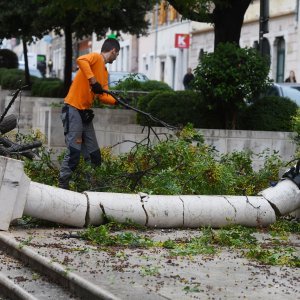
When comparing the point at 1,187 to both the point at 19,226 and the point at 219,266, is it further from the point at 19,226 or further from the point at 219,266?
the point at 219,266

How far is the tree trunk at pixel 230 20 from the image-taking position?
19.1m

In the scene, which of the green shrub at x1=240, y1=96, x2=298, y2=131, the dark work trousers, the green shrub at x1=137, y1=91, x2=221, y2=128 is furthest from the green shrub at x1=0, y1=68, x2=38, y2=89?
the dark work trousers

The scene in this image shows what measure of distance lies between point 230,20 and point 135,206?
8.61 m

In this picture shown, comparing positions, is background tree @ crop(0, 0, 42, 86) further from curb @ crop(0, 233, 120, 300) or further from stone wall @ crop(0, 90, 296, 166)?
curb @ crop(0, 233, 120, 300)

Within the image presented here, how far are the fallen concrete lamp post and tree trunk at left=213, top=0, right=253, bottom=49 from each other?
25.1 ft

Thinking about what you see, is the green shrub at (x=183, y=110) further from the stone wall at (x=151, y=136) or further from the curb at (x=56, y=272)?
the curb at (x=56, y=272)

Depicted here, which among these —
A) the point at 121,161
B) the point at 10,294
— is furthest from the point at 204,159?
the point at 10,294

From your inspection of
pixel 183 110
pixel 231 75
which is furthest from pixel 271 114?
pixel 183 110

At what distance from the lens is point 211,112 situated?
17922 millimetres

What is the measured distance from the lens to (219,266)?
884 cm

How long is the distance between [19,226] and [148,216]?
3.76ft

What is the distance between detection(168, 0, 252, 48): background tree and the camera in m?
19.0

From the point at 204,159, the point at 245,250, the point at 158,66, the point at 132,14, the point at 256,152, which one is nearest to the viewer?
the point at 245,250

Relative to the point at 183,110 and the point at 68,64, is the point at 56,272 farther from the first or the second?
the point at 68,64
